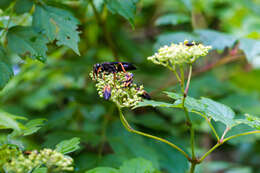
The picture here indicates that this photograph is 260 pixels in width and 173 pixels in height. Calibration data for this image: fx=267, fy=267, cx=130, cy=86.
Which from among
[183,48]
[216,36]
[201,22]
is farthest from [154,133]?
[201,22]

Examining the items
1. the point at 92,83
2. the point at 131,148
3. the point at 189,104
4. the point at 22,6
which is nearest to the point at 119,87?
the point at 189,104

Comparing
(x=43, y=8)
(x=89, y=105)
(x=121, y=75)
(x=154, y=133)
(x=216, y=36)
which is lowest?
(x=154, y=133)

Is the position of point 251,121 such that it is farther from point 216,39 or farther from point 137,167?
point 216,39

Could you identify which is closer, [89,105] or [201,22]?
[89,105]

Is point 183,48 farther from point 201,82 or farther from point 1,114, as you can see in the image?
point 201,82

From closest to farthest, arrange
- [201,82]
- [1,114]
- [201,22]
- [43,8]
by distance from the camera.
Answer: [1,114] < [43,8] < [201,82] < [201,22]

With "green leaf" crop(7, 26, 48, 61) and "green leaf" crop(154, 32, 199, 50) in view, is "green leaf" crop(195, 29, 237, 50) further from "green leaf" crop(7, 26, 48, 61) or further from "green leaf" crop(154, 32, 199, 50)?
"green leaf" crop(7, 26, 48, 61)

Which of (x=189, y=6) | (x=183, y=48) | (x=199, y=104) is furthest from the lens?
(x=189, y=6)
